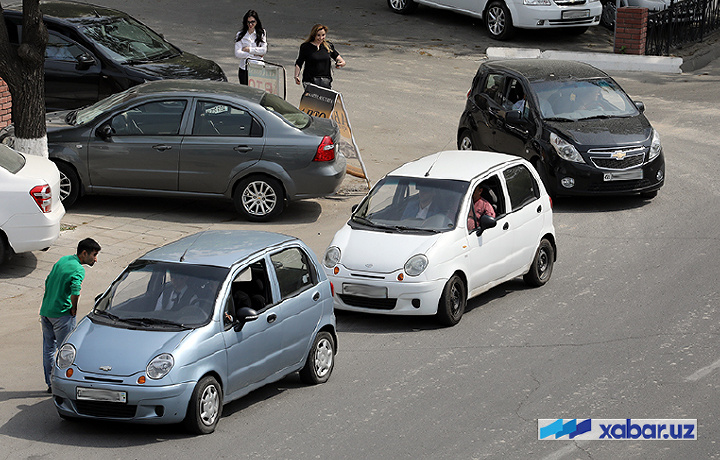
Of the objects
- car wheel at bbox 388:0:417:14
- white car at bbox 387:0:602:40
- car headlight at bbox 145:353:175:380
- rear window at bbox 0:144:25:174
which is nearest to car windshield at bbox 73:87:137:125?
rear window at bbox 0:144:25:174

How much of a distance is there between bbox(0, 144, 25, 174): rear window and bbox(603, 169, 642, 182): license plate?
26.9 ft

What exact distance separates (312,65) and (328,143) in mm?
3422

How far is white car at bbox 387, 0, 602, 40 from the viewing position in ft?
86.0

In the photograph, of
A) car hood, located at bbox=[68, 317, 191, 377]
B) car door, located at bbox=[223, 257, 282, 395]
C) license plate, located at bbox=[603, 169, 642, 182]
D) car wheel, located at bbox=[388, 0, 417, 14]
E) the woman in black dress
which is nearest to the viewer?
car hood, located at bbox=[68, 317, 191, 377]

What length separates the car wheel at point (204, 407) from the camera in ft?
27.3

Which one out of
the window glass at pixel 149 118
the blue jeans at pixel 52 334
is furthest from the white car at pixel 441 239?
the window glass at pixel 149 118

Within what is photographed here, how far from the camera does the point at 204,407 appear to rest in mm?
8477

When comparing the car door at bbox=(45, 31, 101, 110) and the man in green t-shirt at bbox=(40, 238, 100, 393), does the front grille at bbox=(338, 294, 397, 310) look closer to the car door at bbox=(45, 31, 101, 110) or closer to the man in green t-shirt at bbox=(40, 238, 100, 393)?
the man in green t-shirt at bbox=(40, 238, 100, 393)

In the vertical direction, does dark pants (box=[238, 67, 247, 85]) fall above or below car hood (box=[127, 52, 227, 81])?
below

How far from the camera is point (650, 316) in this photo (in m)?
11.6

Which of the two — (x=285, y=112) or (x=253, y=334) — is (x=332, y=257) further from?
(x=285, y=112)

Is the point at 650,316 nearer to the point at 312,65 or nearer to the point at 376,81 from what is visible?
the point at 312,65

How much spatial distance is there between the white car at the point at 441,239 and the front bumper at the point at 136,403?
3.34 meters

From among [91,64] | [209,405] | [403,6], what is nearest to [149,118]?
[91,64]
